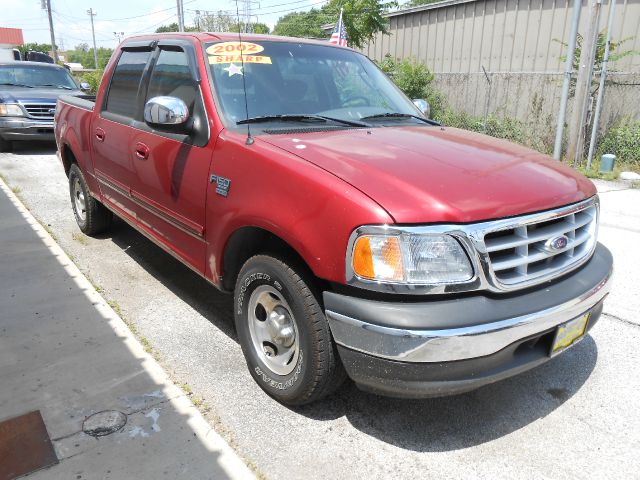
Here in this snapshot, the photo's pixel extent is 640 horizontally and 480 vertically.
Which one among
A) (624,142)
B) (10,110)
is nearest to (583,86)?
(624,142)

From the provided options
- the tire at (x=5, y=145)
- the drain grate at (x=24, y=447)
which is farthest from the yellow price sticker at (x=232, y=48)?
the tire at (x=5, y=145)

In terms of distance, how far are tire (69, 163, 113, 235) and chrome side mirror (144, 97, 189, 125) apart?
2503 millimetres

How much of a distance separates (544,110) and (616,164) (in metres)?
2.07

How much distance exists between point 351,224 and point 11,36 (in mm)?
74035

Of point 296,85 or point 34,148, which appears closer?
point 296,85

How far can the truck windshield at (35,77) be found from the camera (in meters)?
11.5

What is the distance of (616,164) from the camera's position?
10273 mm

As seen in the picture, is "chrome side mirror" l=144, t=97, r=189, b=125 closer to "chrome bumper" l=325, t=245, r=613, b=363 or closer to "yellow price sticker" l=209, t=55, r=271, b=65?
"yellow price sticker" l=209, t=55, r=271, b=65

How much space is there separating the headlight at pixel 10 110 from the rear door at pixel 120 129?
7.18 meters

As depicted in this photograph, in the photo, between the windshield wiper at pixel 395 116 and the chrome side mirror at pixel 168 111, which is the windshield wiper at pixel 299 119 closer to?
the windshield wiper at pixel 395 116

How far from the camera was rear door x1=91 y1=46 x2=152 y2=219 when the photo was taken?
4.07 meters

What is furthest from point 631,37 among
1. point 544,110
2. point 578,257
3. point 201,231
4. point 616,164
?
point 201,231

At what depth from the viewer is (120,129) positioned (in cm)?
414

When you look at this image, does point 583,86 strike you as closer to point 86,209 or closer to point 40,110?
point 86,209
